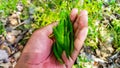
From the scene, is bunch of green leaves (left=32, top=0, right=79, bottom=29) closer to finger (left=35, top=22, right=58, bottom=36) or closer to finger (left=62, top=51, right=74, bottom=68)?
finger (left=35, top=22, right=58, bottom=36)

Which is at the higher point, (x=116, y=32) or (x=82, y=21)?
(x=82, y=21)

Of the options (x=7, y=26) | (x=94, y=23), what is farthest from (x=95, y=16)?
(x=7, y=26)

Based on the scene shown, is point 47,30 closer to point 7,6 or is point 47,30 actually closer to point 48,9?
point 48,9

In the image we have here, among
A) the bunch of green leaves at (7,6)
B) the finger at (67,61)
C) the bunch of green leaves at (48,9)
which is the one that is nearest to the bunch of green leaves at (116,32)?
the bunch of green leaves at (48,9)

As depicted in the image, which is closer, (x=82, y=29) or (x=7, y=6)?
(x=82, y=29)

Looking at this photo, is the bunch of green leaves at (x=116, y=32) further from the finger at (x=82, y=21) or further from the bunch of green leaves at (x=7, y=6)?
the bunch of green leaves at (x=7, y=6)

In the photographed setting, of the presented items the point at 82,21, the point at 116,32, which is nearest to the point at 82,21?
the point at 82,21

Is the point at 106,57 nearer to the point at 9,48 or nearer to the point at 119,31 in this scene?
the point at 119,31

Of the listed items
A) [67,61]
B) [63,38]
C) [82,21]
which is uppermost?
[82,21]

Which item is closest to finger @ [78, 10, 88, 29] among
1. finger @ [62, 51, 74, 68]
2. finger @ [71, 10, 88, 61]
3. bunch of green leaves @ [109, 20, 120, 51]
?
finger @ [71, 10, 88, 61]

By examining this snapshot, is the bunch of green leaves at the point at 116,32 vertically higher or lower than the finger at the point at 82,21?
lower
